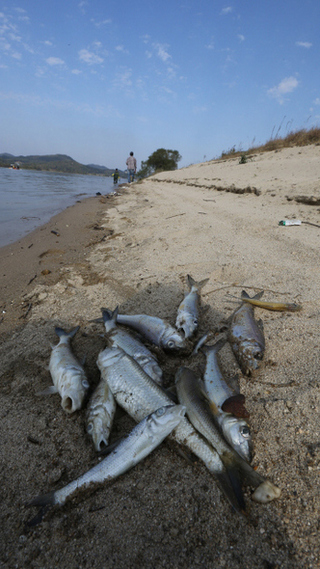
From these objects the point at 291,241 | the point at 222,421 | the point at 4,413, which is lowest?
the point at 4,413

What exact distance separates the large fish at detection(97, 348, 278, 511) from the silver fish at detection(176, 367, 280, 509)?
24mm

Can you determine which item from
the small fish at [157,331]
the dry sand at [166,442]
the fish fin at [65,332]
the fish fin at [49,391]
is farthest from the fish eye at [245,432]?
the fish fin at [65,332]

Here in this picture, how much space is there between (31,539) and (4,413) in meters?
1.19

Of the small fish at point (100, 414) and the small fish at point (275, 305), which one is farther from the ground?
the small fish at point (275, 305)

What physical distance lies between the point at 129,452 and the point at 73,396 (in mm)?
855

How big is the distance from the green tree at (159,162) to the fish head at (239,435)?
4320 cm

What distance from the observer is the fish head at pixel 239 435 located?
191 centimetres

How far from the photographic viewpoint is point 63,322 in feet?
13.1

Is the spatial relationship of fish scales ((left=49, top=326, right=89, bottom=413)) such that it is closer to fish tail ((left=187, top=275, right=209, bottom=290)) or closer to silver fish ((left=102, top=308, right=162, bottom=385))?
silver fish ((left=102, top=308, right=162, bottom=385))

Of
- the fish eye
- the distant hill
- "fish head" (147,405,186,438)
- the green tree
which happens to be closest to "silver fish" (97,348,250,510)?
"fish head" (147,405,186,438)

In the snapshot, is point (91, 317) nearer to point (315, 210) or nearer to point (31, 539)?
point (31, 539)

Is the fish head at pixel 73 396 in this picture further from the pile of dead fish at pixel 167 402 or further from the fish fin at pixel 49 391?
the fish fin at pixel 49 391

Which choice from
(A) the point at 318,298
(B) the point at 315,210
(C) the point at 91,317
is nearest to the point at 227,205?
(B) the point at 315,210

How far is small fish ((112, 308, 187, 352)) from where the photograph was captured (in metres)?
3.00
